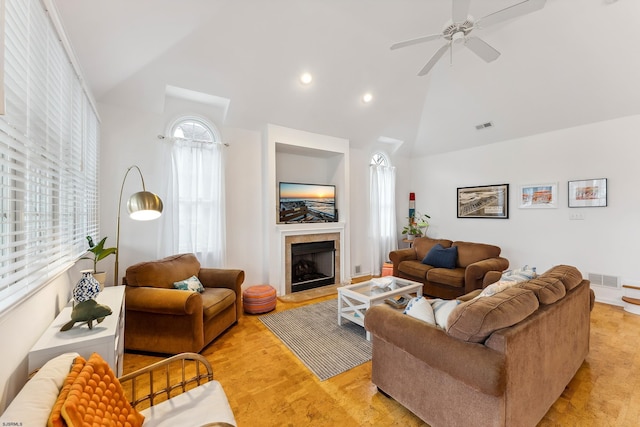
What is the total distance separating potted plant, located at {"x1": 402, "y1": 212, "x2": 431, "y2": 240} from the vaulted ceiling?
7.11 ft

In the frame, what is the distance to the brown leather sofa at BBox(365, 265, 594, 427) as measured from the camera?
1360mm

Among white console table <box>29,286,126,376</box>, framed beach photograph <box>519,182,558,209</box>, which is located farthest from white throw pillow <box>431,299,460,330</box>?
framed beach photograph <box>519,182,558,209</box>

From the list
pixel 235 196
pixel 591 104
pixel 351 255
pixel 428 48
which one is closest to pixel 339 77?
pixel 428 48

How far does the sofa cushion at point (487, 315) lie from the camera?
1.36 meters

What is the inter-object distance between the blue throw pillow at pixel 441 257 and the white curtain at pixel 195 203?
3219mm

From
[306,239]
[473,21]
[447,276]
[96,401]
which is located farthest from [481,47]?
[96,401]

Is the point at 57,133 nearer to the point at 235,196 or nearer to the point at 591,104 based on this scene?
the point at 235,196

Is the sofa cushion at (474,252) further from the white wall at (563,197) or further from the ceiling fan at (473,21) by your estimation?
the ceiling fan at (473,21)

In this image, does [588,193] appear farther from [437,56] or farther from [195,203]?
[195,203]

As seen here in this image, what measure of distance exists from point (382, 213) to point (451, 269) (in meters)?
2.00

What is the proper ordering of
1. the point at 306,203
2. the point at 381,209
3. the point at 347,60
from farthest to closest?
the point at 381,209, the point at 306,203, the point at 347,60

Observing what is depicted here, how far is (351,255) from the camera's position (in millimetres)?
5375

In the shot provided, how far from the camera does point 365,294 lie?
316 centimetres

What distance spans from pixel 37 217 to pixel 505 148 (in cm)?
612
